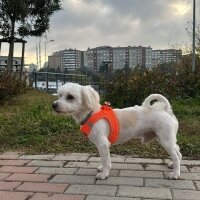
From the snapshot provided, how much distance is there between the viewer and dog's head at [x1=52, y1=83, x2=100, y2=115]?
4.84 metres

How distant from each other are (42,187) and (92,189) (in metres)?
0.56

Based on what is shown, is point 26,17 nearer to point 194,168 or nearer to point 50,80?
point 50,80

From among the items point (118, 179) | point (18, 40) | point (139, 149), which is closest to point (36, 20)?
point (18, 40)

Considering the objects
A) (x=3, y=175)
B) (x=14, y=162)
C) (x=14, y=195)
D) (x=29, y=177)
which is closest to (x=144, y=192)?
(x=14, y=195)

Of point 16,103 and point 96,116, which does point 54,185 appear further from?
point 16,103

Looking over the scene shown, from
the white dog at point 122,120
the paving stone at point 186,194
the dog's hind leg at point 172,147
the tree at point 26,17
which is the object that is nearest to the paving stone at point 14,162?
the white dog at point 122,120

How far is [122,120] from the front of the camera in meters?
5.18

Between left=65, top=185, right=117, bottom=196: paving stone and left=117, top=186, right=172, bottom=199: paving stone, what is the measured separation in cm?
9

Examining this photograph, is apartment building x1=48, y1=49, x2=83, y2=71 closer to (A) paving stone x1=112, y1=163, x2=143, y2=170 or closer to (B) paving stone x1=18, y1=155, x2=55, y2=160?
(B) paving stone x1=18, y1=155, x2=55, y2=160

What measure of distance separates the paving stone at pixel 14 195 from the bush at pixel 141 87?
25.9 feet

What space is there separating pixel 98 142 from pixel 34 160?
1.36 metres

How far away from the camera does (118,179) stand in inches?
193

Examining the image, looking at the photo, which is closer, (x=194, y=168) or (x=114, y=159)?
(x=194, y=168)

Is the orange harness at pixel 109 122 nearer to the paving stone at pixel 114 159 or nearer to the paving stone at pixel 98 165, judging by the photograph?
the paving stone at pixel 98 165
